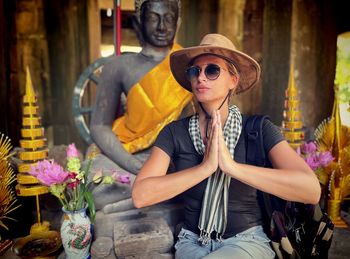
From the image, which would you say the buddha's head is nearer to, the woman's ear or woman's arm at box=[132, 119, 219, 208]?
the woman's ear

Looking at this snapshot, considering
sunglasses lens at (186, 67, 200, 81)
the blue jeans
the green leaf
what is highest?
sunglasses lens at (186, 67, 200, 81)

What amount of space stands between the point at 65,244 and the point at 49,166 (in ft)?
1.69

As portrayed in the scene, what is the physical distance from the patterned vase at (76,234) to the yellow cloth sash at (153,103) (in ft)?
2.59

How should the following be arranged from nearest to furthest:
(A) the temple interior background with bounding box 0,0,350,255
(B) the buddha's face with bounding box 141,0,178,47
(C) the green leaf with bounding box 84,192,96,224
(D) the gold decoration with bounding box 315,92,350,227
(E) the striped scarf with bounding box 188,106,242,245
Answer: (E) the striped scarf with bounding box 188,106,242,245, (C) the green leaf with bounding box 84,192,96,224, (B) the buddha's face with bounding box 141,0,178,47, (D) the gold decoration with bounding box 315,92,350,227, (A) the temple interior background with bounding box 0,0,350,255

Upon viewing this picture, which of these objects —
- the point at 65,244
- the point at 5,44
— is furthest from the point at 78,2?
the point at 65,244

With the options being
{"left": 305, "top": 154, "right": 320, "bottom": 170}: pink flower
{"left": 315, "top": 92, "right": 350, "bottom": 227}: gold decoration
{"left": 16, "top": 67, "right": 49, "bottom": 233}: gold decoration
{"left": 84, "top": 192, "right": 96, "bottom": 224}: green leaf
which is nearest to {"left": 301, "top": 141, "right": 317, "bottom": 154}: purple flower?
{"left": 305, "top": 154, "right": 320, "bottom": 170}: pink flower

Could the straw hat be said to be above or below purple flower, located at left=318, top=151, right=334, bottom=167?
above

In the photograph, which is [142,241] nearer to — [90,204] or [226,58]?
[90,204]

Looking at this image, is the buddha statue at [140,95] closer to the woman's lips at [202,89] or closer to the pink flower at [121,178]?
the pink flower at [121,178]

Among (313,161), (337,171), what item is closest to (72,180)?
(313,161)

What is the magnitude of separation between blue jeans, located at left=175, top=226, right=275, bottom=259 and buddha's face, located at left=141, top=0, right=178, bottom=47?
66.7 inches

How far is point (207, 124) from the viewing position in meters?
1.85

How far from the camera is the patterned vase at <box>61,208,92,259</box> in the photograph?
219cm

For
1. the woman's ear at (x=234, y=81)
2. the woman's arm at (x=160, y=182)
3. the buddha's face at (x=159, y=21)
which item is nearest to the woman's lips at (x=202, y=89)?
the woman's ear at (x=234, y=81)
